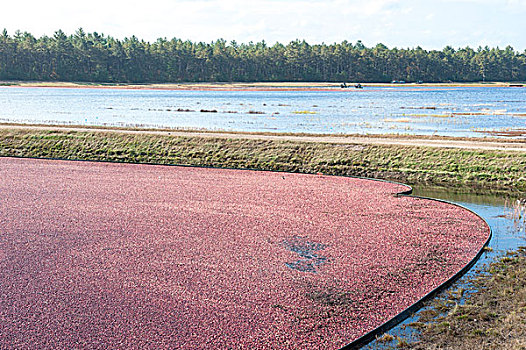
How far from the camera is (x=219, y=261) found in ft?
39.8

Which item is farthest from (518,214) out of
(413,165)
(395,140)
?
(395,140)

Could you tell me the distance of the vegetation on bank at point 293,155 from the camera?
2145cm

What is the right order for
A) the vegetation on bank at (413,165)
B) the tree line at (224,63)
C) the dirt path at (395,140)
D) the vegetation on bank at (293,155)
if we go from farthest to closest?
the tree line at (224,63), the dirt path at (395,140), the vegetation on bank at (293,155), the vegetation on bank at (413,165)

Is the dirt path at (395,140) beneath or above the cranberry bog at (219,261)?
Result: above

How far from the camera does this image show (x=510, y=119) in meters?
44.6

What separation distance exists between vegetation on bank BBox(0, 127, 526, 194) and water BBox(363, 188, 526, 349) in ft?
5.09

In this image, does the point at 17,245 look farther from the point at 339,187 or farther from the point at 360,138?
the point at 360,138

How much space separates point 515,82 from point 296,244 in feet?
548

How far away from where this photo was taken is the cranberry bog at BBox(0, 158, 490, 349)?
29.7 ft

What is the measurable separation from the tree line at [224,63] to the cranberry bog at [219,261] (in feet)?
399

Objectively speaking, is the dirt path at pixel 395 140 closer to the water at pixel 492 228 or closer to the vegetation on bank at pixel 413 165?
the vegetation on bank at pixel 413 165

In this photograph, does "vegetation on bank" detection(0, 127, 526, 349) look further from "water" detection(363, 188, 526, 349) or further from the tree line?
the tree line

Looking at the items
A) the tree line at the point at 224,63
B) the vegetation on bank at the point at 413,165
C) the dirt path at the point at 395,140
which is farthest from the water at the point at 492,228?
the tree line at the point at 224,63

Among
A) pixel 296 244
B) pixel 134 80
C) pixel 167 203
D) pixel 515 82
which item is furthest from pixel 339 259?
pixel 515 82
